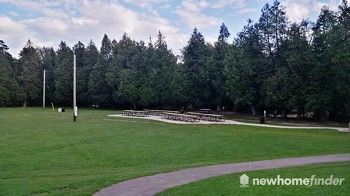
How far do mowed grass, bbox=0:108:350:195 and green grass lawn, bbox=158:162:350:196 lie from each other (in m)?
2.30

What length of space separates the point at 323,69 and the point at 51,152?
3233 cm

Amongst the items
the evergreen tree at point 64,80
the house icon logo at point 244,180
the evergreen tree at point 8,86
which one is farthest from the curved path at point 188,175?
the evergreen tree at point 8,86

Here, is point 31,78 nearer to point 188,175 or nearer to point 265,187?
point 188,175

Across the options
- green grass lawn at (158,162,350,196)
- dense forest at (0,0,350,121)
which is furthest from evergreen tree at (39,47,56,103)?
green grass lawn at (158,162,350,196)

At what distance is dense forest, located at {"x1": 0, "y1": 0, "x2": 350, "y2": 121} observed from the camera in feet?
144

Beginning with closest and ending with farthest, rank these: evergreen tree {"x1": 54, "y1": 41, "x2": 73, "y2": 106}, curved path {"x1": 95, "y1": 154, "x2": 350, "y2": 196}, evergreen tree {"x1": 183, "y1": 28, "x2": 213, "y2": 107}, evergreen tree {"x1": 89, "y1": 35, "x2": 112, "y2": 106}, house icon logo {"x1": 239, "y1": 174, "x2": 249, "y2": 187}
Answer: curved path {"x1": 95, "y1": 154, "x2": 350, "y2": 196}
house icon logo {"x1": 239, "y1": 174, "x2": 249, "y2": 187}
evergreen tree {"x1": 183, "y1": 28, "x2": 213, "y2": 107}
evergreen tree {"x1": 89, "y1": 35, "x2": 112, "y2": 106}
evergreen tree {"x1": 54, "y1": 41, "x2": 73, "y2": 106}

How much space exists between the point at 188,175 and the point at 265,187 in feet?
8.98

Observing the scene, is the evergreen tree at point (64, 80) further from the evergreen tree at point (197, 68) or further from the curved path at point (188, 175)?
the curved path at point (188, 175)

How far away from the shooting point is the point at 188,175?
40.8 feet

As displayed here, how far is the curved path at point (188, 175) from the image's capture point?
10.4 m

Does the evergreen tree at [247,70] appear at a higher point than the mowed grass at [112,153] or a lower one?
higher

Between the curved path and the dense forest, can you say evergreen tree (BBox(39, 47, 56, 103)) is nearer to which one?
the dense forest

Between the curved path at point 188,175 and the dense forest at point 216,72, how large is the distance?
1071 inches

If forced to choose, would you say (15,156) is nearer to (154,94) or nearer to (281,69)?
(281,69)
